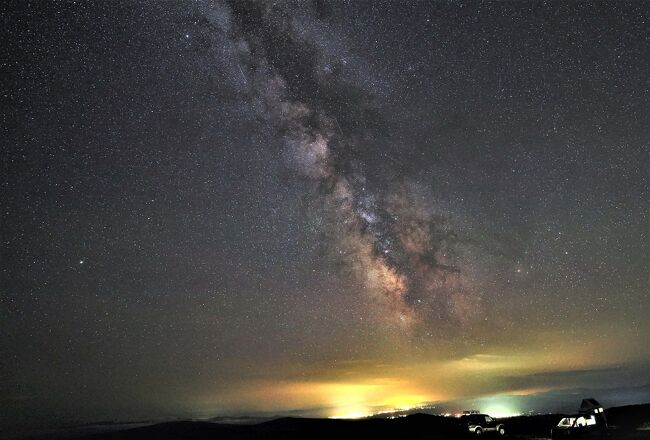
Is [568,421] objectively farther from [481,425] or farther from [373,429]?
[373,429]

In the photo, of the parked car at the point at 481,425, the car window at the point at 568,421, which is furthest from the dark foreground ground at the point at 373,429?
the car window at the point at 568,421

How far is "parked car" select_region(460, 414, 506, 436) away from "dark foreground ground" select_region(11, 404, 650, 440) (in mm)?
835

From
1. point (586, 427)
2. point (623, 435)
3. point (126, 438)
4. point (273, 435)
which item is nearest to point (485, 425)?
point (586, 427)

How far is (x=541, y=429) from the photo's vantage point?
41469 mm

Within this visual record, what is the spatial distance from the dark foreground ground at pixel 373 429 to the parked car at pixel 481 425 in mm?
835

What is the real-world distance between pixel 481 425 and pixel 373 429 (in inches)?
418

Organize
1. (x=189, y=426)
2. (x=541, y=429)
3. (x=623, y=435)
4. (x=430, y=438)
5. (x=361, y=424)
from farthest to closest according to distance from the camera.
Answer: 1. (x=189, y=426)
2. (x=361, y=424)
3. (x=541, y=429)
4. (x=430, y=438)
5. (x=623, y=435)

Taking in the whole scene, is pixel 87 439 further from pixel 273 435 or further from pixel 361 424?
pixel 361 424

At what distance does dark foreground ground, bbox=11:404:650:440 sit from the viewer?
1470 inches

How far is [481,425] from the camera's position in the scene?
3853cm

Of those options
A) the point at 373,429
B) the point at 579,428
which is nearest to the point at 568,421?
the point at 579,428

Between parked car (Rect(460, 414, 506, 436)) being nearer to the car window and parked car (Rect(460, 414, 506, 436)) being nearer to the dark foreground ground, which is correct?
the dark foreground ground

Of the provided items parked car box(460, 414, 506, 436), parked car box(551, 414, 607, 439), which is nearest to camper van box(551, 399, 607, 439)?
parked car box(551, 414, 607, 439)

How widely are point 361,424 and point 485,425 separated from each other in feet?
46.9
